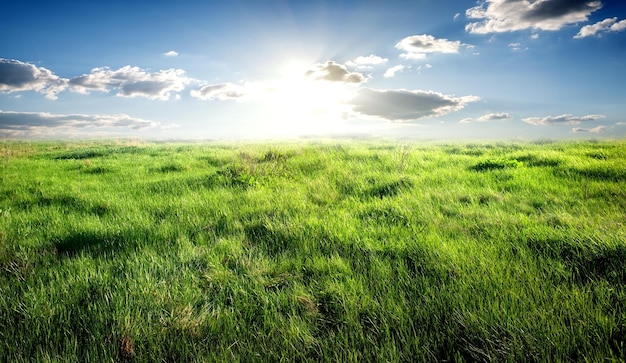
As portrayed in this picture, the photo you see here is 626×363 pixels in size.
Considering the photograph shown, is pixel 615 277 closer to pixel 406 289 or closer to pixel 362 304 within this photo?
pixel 406 289

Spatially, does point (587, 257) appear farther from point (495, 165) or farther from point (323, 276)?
point (495, 165)

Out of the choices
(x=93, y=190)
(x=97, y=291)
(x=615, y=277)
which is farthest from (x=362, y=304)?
(x=93, y=190)

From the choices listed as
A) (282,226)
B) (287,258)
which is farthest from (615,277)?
(282,226)

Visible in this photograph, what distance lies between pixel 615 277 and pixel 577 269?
274 mm

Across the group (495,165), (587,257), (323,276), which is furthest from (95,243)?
(495,165)

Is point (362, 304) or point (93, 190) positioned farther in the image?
point (93, 190)

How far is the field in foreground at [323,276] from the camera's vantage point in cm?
203

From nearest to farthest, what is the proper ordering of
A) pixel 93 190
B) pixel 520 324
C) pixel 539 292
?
pixel 520 324 → pixel 539 292 → pixel 93 190

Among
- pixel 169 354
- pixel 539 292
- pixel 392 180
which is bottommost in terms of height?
pixel 169 354

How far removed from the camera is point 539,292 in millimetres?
2344

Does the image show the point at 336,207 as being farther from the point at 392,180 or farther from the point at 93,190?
the point at 93,190

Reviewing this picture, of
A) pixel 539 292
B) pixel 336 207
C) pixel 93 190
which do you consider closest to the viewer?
pixel 539 292

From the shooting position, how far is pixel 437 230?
12.6 feet

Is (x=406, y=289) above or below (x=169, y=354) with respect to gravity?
above
